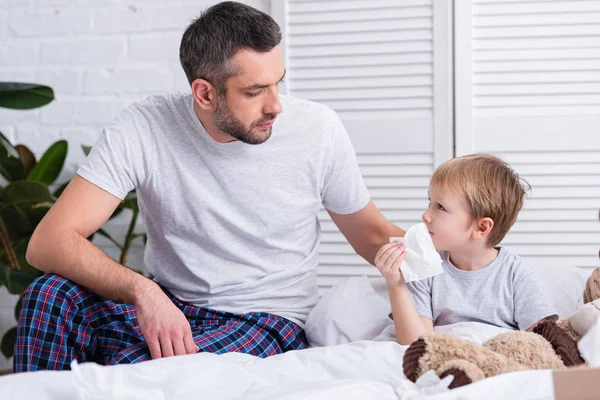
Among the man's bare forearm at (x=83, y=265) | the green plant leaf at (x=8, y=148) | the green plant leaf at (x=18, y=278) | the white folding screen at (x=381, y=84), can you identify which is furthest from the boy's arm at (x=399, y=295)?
the green plant leaf at (x=8, y=148)

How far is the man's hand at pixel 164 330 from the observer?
1356mm

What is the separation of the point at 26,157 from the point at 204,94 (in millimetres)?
954

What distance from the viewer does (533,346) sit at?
3.58 ft

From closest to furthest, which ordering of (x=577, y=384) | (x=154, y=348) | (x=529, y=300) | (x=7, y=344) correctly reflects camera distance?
(x=577, y=384), (x=154, y=348), (x=529, y=300), (x=7, y=344)

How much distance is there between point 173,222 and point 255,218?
19cm

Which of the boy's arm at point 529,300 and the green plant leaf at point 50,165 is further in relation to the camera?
the green plant leaf at point 50,165

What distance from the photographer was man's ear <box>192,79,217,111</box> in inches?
64.2

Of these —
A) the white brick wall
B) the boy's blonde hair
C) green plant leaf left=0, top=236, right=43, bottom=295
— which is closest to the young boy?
the boy's blonde hair

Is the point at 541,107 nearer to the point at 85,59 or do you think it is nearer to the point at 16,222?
the point at 85,59

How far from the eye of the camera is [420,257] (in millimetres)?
1371

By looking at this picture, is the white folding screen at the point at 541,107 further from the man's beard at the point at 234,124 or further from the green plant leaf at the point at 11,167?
the green plant leaf at the point at 11,167

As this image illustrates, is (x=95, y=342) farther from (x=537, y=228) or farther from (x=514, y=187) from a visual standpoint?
(x=537, y=228)

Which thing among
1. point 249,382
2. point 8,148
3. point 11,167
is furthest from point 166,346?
point 11,167

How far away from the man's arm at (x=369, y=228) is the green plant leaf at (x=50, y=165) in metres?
0.97
